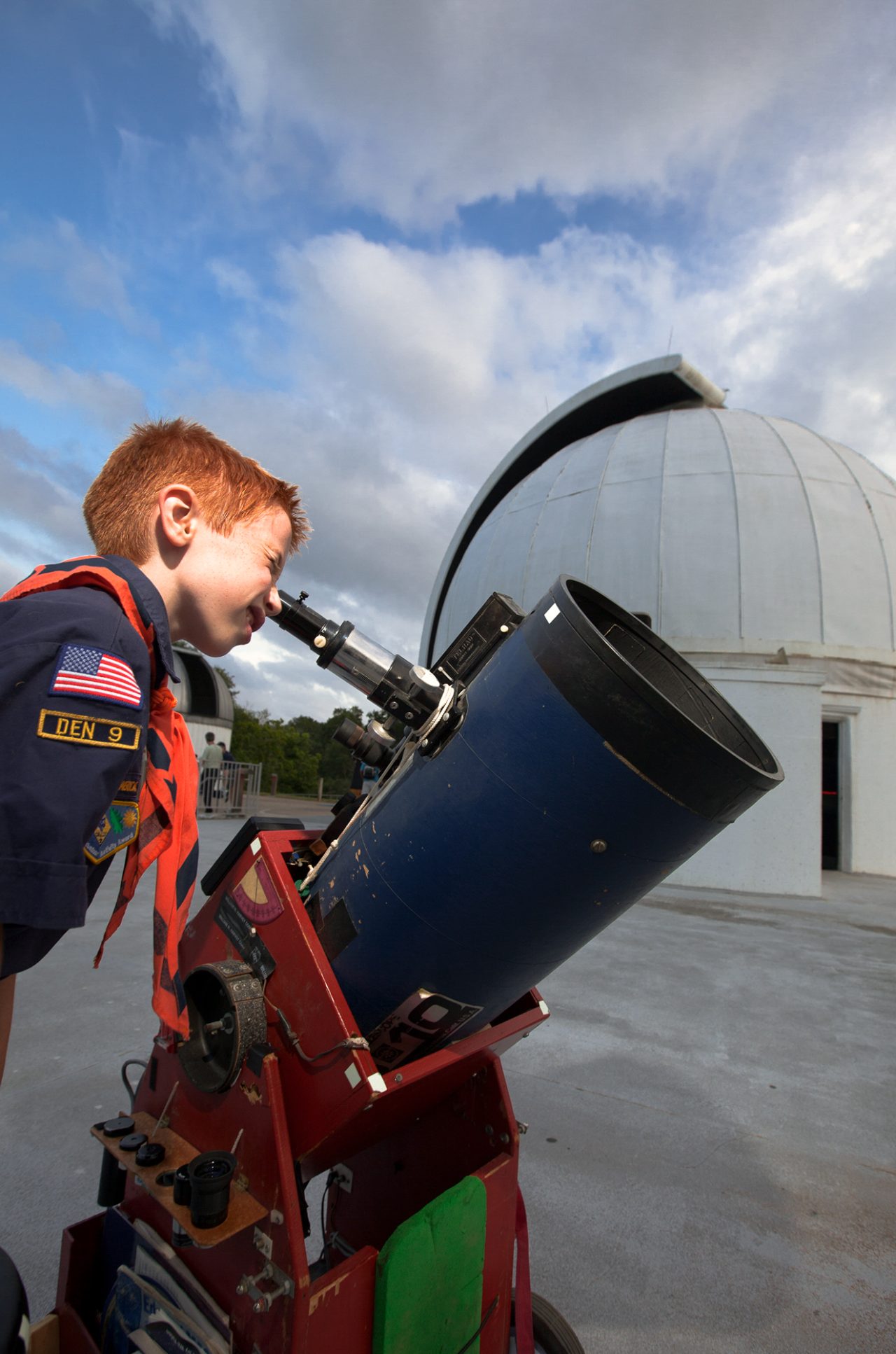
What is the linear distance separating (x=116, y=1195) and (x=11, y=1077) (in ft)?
5.88

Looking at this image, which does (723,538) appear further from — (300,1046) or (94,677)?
(94,677)

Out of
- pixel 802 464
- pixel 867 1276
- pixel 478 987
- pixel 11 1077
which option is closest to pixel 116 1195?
pixel 478 987

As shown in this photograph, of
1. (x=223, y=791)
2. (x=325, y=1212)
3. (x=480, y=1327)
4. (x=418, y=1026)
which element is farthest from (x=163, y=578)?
(x=223, y=791)

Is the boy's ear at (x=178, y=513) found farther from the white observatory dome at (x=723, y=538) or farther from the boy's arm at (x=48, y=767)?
the white observatory dome at (x=723, y=538)

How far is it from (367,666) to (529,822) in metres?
0.55

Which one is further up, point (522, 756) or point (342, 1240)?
point (522, 756)

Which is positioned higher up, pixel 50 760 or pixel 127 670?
pixel 127 670

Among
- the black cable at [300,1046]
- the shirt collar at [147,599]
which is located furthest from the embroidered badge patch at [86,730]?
the black cable at [300,1046]

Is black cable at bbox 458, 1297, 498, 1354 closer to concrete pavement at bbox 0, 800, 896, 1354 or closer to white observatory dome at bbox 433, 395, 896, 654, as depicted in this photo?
concrete pavement at bbox 0, 800, 896, 1354

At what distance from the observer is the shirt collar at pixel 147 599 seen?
917 mm

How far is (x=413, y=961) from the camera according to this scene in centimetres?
134

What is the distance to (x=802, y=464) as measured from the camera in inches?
488

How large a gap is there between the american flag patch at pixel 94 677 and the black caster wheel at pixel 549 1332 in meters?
1.74

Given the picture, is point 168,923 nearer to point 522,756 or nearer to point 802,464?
point 522,756
